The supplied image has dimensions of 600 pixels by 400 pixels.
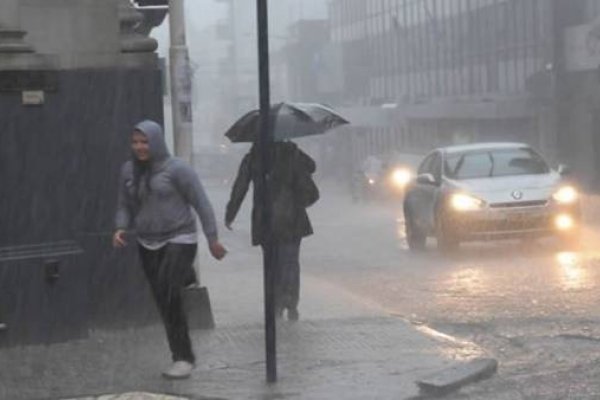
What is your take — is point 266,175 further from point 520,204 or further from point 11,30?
point 520,204

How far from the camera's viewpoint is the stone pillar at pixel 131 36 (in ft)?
30.9

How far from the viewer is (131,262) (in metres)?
9.32

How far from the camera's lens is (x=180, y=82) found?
1044cm

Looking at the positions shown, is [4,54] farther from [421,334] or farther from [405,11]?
[405,11]

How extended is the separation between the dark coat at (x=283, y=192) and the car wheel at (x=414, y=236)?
8.50 meters

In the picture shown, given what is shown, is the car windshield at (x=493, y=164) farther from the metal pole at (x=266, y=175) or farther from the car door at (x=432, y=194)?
the metal pole at (x=266, y=175)

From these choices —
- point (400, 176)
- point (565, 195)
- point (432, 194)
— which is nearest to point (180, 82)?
point (432, 194)

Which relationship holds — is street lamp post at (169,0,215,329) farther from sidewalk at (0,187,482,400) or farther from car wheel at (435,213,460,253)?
car wheel at (435,213,460,253)

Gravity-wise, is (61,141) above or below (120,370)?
above

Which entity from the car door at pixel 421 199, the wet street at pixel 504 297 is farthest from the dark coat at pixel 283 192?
the car door at pixel 421 199

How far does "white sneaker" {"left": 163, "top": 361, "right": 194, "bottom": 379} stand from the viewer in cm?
785

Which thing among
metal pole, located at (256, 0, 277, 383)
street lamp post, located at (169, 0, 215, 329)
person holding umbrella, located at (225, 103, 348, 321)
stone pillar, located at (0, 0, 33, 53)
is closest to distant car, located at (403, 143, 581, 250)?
person holding umbrella, located at (225, 103, 348, 321)

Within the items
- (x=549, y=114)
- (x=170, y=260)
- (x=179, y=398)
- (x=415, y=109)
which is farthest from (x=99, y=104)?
(x=415, y=109)

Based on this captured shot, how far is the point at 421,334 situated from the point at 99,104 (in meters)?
3.10
